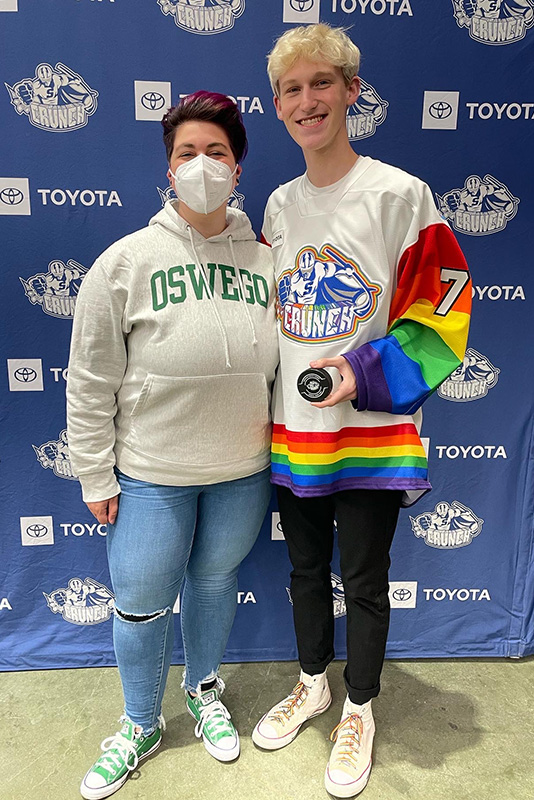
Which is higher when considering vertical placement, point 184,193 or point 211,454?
point 184,193

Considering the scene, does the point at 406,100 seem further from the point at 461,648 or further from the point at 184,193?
the point at 461,648

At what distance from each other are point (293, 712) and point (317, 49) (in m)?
1.72

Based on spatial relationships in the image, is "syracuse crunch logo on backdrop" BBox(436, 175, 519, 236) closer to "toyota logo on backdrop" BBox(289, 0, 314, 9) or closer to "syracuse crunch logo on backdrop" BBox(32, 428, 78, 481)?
"toyota logo on backdrop" BBox(289, 0, 314, 9)

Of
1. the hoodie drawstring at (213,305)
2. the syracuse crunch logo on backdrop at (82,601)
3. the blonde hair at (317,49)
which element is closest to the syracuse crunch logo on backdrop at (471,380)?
the hoodie drawstring at (213,305)

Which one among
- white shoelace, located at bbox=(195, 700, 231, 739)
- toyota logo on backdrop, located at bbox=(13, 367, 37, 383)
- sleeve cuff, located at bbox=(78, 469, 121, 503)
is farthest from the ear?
white shoelace, located at bbox=(195, 700, 231, 739)

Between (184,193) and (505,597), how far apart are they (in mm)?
1698

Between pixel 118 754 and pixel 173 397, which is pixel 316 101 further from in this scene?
pixel 118 754

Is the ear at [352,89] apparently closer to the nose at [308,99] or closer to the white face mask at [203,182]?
the nose at [308,99]

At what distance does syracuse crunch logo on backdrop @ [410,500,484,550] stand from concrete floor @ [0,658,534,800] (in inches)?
17.1

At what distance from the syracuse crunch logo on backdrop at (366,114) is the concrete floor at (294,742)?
1707 millimetres

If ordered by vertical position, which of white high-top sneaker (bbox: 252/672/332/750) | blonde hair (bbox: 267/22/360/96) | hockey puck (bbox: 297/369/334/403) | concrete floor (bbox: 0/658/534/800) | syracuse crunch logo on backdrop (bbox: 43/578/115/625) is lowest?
concrete floor (bbox: 0/658/534/800)

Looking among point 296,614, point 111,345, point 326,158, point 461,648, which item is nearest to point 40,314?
point 111,345

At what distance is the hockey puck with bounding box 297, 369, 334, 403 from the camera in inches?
51.2

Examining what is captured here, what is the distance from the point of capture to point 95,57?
64.6 inches
